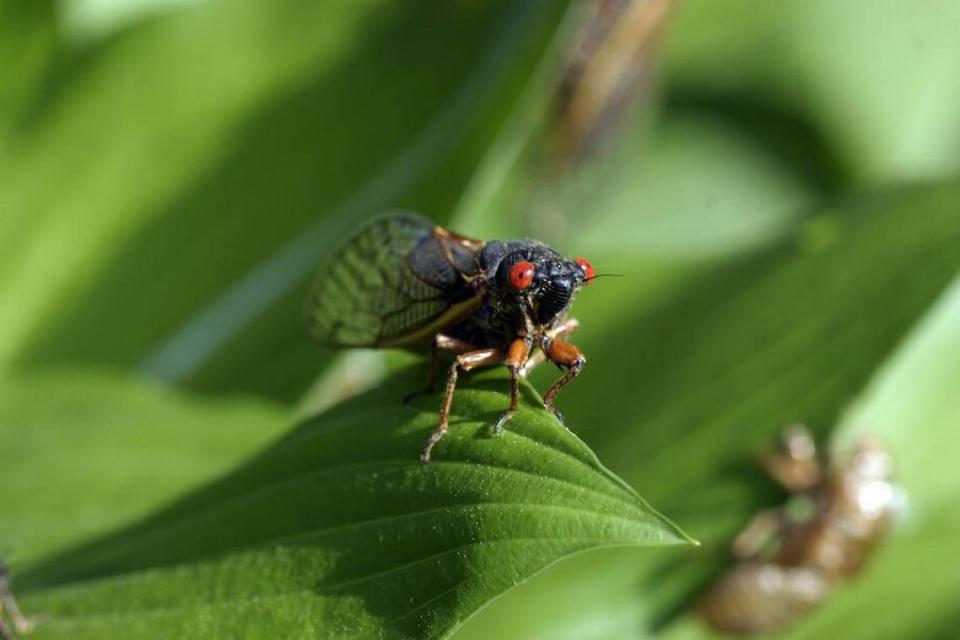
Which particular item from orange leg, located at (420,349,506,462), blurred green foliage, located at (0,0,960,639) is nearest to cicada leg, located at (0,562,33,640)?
blurred green foliage, located at (0,0,960,639)

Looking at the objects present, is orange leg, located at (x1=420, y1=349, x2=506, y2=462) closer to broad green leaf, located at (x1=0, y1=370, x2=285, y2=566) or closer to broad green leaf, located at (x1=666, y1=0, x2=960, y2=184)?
broad green leaf, located at (x1=0, y1=370, x2=285, y2=566)

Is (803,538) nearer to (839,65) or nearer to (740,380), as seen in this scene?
(740,380)

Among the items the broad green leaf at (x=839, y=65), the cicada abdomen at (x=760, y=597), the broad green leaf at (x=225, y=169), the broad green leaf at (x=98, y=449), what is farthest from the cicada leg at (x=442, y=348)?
the broad green leaf at (x=839, y=65)

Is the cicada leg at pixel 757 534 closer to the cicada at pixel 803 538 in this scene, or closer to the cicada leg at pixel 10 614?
the cicada at pixel 803 538

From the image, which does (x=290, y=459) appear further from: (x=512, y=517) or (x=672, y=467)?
(x=672, y=467)

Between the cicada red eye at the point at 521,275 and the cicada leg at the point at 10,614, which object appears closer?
the cicada red eye at the point at 521,275

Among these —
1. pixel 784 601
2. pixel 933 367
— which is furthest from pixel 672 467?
pixel 933 367
